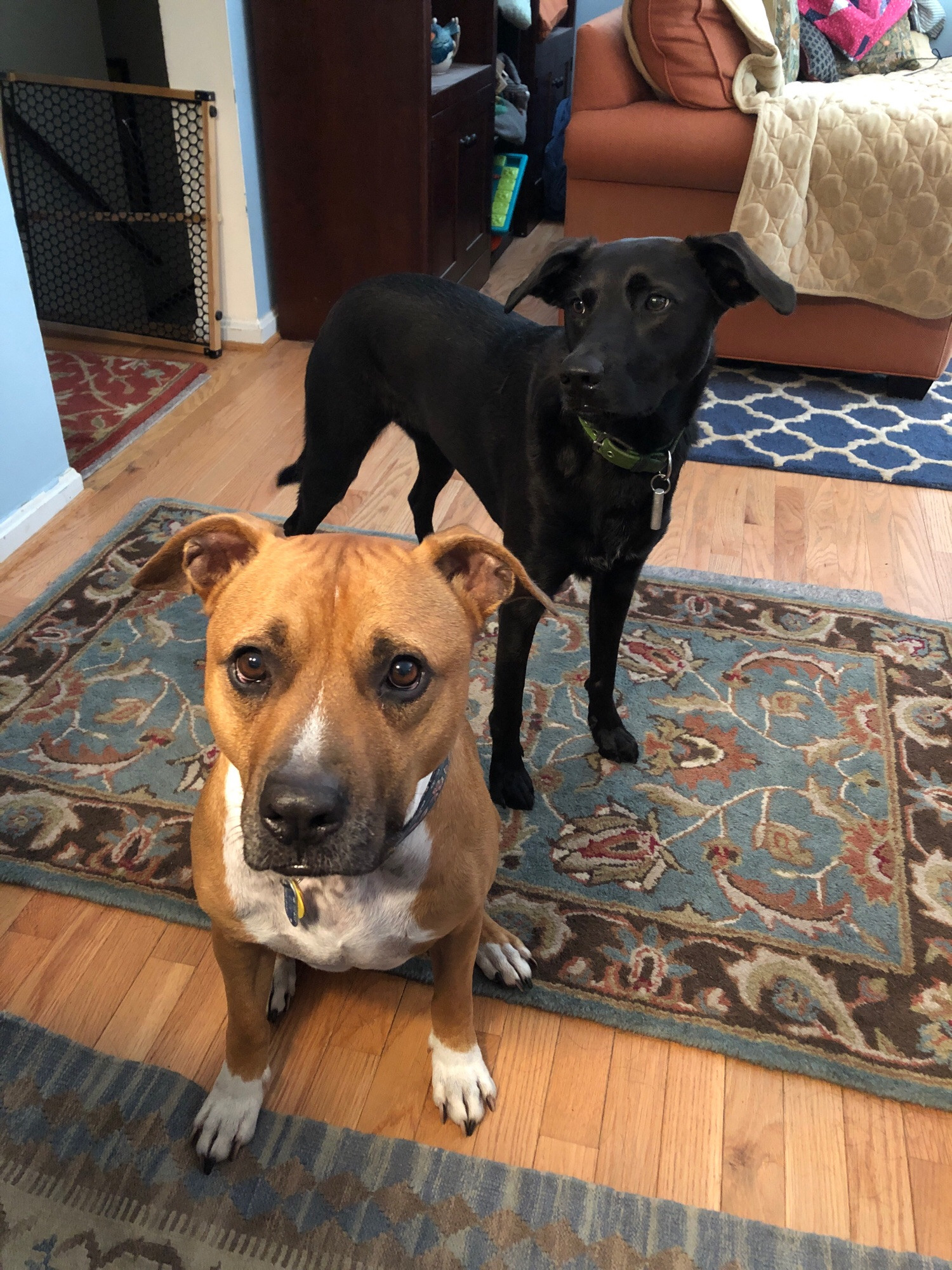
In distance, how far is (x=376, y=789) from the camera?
908 millimetres

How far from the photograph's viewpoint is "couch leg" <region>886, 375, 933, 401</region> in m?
3.38

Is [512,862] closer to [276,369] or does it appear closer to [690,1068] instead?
[690,1068]

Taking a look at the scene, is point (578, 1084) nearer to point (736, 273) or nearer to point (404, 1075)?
point (404, 1075)

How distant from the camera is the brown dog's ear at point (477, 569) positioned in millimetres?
1063

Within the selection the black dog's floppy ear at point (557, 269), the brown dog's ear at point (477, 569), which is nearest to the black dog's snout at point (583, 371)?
the black dog's floppy ear at point (557, 269)

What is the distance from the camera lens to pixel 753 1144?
1274 mm

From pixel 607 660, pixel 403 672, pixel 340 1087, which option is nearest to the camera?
pixel 403 672

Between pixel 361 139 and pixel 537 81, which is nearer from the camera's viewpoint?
pixel 361 139

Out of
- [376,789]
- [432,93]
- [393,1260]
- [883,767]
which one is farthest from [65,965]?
[432,93]

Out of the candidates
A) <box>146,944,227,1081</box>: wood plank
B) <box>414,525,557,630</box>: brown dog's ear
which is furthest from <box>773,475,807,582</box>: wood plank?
<box>146,944,227,1081</box>: wood plank

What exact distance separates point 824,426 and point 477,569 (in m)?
2.53

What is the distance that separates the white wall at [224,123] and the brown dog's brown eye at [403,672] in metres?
2.99

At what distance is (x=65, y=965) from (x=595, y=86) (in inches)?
128

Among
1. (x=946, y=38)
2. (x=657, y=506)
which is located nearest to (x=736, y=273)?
(x=657, y=506)
